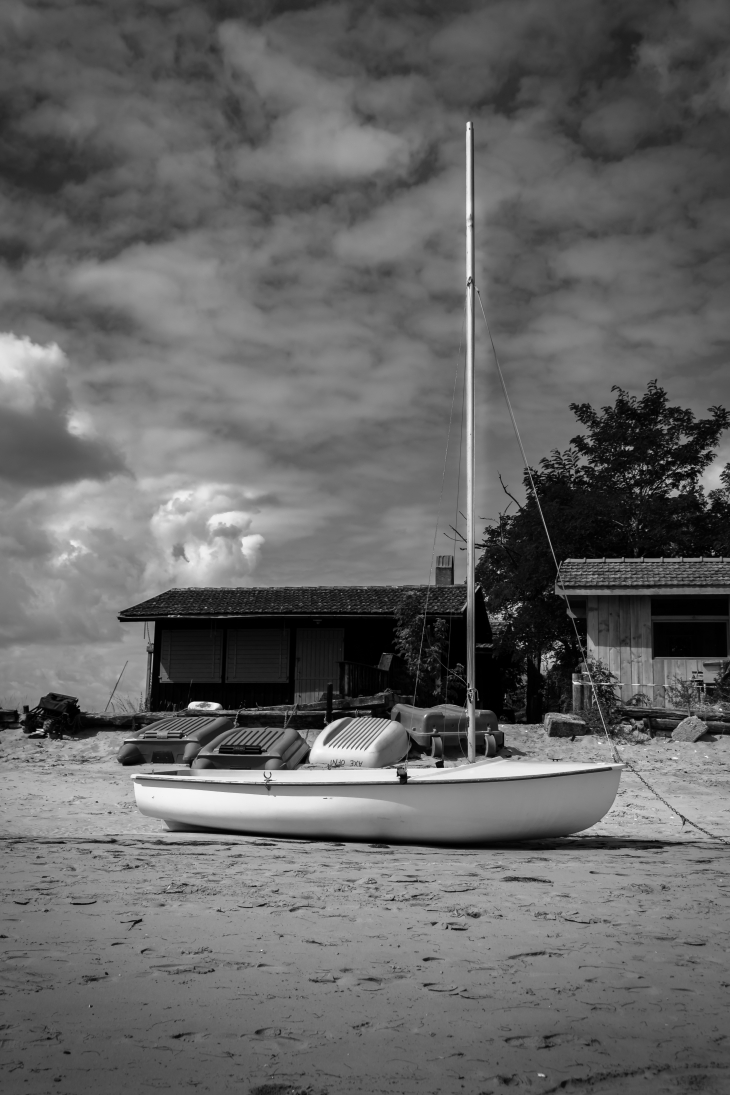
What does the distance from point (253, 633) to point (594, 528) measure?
12.4 metres

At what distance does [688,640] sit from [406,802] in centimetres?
2130

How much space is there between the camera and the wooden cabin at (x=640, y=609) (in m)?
19.2

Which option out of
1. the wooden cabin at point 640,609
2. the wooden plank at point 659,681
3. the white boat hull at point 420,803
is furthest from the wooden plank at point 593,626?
the white boat hull at point 420,803

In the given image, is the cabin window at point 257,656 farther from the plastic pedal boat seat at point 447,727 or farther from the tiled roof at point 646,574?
the plastic pedal boat seat at point 447,727

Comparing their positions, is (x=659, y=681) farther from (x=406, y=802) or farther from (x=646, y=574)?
(x=406, y=802)

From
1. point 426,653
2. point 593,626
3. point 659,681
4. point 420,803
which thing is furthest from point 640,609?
point 420,803

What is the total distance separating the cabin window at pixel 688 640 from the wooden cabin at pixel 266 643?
659 centimetres

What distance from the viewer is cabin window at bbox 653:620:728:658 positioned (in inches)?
1088

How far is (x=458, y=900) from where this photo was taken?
6703 mm

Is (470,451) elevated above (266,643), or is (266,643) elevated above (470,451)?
(470,451)

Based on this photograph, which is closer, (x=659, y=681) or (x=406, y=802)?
(x=406, y=802)

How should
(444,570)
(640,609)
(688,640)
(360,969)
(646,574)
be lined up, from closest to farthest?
(360,969) → (640,609) → (646,574) → (688,640) → (444,570)

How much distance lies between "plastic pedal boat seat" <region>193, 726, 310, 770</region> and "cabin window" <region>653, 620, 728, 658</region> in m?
16.9

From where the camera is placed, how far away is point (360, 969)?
5.04 m
